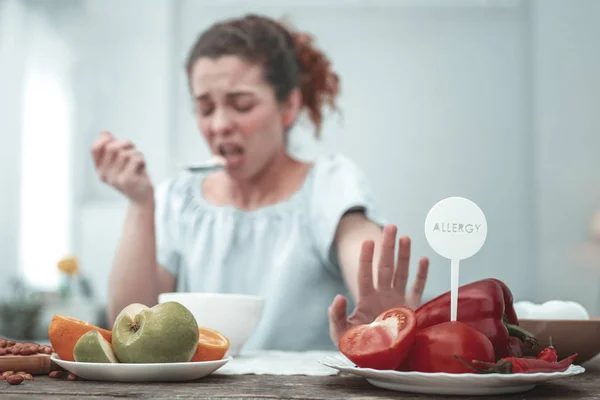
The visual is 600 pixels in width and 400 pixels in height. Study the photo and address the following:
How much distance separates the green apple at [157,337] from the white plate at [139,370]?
Answer: 0.01 m

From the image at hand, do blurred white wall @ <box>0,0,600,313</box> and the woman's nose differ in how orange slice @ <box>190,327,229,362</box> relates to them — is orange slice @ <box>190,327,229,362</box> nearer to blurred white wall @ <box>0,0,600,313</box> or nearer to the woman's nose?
the woman's nose

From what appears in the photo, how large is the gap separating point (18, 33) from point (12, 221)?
40.3 inches

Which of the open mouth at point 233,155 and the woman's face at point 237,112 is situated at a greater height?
the woman's face at point 237,112

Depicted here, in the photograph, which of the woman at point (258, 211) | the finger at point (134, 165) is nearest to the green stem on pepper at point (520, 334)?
the woman at point (258, 211)

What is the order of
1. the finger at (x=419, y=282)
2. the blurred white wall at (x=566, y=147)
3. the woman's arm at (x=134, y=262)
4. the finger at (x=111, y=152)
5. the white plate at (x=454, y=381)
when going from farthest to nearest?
the blurred white wall at (x=566, y=147) → the woman's arm at (x=134, y=262) → the finger at (x=111, y=152) → the finger at (x=419, y=282) → the white plate at (x=454, y=381)

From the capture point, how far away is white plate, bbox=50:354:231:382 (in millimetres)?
676

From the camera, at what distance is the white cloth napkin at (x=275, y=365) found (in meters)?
0.81

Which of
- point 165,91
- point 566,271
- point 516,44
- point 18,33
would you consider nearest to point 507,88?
point 516,44

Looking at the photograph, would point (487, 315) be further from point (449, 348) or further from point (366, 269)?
point (366, 269)

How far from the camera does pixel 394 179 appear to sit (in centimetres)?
389

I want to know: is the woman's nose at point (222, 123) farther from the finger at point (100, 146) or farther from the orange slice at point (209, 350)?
the orange slice at point (209, 350)

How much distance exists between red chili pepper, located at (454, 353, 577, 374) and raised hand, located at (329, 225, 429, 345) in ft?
1.16

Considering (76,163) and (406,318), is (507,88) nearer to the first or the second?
(76,163)

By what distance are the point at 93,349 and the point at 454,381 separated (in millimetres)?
348
